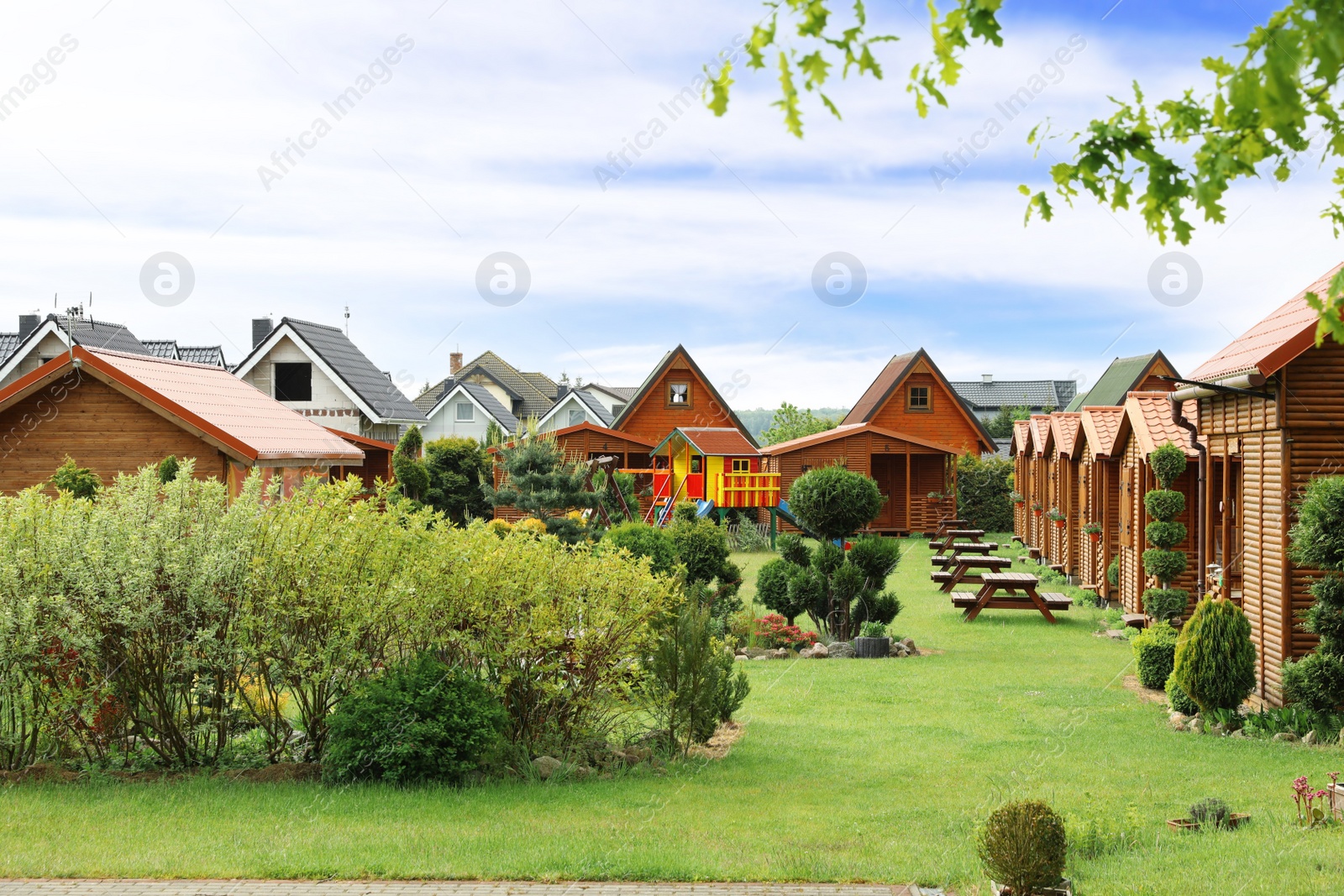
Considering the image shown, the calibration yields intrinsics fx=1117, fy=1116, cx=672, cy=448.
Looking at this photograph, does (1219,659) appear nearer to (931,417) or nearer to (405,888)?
(405,888)

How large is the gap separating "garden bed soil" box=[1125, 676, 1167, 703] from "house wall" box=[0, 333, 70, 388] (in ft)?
123

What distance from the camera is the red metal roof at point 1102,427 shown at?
69.0 feet

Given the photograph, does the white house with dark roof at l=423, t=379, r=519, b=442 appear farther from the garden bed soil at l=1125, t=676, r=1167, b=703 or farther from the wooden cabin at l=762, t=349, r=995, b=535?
the garden bed soil at l=1125, t=676, r=1167, b=703

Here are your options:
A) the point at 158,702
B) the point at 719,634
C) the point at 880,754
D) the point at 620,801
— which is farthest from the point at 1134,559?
the point at 158,702

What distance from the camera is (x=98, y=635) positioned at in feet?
29.9

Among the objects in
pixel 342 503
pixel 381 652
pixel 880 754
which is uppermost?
pixel 342 503

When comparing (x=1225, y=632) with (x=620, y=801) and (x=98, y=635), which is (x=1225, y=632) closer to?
(x=620, y=801)

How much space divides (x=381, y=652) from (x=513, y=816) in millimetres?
2237

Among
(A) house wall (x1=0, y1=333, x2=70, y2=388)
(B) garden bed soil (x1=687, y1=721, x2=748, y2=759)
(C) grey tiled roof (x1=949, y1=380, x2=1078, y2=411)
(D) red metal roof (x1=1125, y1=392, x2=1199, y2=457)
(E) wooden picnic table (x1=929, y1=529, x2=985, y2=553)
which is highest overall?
(C) grey tiled roof (x1=949, y1=380, x2=1078, y2=411)

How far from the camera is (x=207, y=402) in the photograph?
20781 mm

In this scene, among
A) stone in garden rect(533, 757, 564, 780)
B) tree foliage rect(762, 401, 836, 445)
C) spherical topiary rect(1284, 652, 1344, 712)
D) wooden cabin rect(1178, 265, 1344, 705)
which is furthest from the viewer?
tree foliage rect(762, 401, 836, 445)

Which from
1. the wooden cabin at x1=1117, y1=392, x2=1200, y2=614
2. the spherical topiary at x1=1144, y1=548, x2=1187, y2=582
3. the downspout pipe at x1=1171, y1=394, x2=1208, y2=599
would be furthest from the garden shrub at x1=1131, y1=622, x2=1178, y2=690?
Answer: the wooden cabin at x1=1117, y1=392, x2=1200, y2=614

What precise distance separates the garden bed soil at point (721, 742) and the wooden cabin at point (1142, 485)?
8.68 metres

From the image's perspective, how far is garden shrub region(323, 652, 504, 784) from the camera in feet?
29.0
